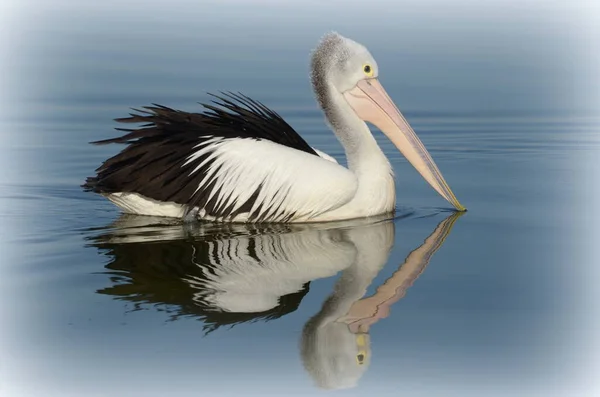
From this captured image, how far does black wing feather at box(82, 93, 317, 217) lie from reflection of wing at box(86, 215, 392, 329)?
216 millimetres

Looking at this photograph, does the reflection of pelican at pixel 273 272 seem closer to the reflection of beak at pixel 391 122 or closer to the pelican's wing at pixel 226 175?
the pelican's wing at pixel 226 175

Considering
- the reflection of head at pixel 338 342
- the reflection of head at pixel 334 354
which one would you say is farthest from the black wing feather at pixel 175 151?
the reflection of head at pixel 334 354

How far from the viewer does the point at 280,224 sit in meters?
7.01

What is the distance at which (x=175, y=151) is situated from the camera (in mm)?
6891

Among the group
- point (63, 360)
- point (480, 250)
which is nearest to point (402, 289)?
point (480, 250)

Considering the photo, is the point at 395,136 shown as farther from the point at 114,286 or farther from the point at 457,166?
the point at 114,286

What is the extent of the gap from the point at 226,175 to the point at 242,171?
0.10 meters

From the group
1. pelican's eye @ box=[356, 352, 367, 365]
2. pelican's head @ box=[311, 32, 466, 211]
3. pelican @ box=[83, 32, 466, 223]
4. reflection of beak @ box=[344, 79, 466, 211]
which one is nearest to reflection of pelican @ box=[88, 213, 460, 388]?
pelican's eye @ box=[356, 352, 367, 365]

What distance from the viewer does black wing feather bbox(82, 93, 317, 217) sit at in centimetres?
687

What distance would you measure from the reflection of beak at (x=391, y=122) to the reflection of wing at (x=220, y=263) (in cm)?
76

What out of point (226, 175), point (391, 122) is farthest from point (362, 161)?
point (226, 175)

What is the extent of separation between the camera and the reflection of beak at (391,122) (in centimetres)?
735

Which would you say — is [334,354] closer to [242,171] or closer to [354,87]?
[242,171]

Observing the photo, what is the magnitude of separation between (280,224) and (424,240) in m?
0.98
